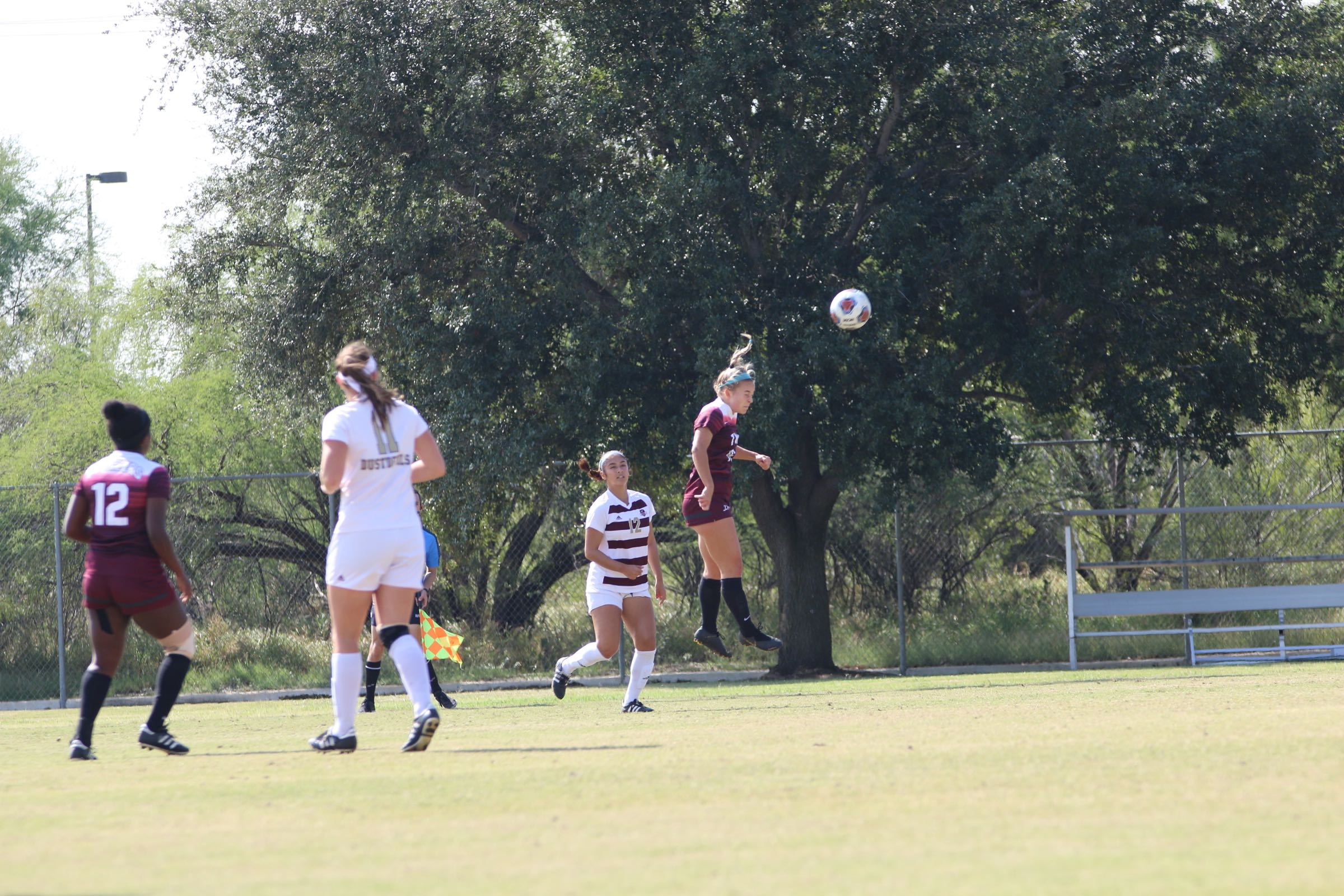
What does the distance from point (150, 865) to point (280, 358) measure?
1652 cm

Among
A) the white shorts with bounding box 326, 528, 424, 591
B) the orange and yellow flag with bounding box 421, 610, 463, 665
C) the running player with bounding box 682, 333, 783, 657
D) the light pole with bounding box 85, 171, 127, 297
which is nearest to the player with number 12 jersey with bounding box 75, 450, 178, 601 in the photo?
the white shorts with bounding box 326, 528, 424, 591

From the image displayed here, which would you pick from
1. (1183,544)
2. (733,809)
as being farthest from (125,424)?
(1183,544)

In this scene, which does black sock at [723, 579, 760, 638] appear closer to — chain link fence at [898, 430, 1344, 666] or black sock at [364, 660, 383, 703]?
black sock at [364, 660, 383, 703]

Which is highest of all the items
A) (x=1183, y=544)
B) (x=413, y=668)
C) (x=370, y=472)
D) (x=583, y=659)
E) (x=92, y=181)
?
(x=92, y=181)

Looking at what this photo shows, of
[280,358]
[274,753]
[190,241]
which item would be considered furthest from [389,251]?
[274,753]

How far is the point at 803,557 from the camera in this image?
19.5m

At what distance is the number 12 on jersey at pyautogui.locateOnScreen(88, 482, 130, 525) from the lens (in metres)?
8.27

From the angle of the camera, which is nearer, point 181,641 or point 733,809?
point 733,809

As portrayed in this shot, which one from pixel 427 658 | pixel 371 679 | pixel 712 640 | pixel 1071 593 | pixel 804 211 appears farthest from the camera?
pixel 804 211

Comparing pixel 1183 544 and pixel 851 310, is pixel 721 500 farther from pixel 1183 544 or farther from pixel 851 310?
pixel 1183 544

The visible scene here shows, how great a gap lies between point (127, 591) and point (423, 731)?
201 centimetres

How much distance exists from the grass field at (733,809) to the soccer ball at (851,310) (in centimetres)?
629

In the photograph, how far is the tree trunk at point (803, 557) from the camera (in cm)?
1922

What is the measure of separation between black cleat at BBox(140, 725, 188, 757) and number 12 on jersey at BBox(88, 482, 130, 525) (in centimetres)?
124
